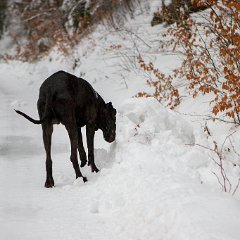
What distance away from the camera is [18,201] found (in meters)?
4.84

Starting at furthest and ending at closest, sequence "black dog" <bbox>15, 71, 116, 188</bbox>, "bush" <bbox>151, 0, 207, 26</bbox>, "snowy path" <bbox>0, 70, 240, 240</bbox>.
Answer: "bush" <bbox>151, 0, 207, 26</bbox> → "black dog" <bbox>15, 71, 116, 188</bbox> → "snowy path" <bbox>0, 70, 240, 240</bbox>

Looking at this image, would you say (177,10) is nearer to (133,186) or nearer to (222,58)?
(222,58)

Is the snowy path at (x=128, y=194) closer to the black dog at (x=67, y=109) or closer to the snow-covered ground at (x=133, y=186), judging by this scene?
the snow-covered ground at (x=133, y=186)

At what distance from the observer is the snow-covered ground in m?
3.54

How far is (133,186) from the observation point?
4.62m

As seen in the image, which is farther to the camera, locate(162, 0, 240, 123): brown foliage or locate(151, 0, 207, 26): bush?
locate(151, 0, 207, 26): bush

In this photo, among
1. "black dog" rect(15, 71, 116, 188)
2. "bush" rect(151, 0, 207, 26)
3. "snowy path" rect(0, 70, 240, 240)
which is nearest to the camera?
"snowy path" rect(0, 70, 240, 240)

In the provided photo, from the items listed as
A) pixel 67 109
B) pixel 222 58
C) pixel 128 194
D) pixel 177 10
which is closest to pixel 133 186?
pixel 128 194

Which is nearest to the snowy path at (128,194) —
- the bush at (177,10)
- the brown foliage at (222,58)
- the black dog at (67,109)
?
the black dog at (67,109)

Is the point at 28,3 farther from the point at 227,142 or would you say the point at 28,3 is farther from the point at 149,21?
the point at 227,142

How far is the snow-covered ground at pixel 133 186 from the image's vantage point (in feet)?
11.6

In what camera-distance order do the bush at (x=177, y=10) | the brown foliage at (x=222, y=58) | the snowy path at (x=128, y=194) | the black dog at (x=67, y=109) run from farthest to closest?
the bush at (x=177, y=10)
the black dog at (x=67, y=109)
the brown foliage at (x=222, y=58)
the snowy path at (x=128, y=194)

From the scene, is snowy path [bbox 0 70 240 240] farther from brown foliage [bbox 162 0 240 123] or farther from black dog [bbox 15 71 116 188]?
brown foliage [bbox 162 0 240 123]

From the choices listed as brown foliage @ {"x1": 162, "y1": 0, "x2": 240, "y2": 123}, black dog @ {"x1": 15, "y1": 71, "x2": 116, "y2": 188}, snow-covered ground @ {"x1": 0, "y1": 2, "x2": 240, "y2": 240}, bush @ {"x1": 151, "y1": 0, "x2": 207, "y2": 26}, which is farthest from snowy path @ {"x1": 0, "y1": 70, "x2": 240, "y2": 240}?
bush @ {"x1": 151, "y1": 0, "x2": 207, "y2": 26}
